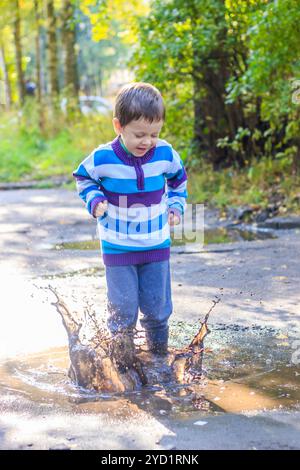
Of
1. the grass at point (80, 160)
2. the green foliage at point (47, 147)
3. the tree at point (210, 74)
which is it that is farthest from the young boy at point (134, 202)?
the green foliage at point (47, 147)

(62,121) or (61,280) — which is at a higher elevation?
(61,280)

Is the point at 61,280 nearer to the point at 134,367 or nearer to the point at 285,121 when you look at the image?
the point at 134,367

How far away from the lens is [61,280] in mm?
6371

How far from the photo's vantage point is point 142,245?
13.1ft

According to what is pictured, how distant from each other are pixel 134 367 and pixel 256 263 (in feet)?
10.2

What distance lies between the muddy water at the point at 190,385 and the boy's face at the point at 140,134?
41.8 inches

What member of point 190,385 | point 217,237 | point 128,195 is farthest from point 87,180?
point 217,237

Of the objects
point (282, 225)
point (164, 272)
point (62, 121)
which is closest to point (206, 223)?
point (282, 225)

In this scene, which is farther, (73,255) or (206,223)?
(206,223)

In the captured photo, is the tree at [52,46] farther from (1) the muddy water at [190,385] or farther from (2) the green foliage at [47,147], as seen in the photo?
(1) the muddy water at [190,385]

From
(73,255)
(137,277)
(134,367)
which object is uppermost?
(137,277)

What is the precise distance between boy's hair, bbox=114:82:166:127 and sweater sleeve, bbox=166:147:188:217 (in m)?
0.31
